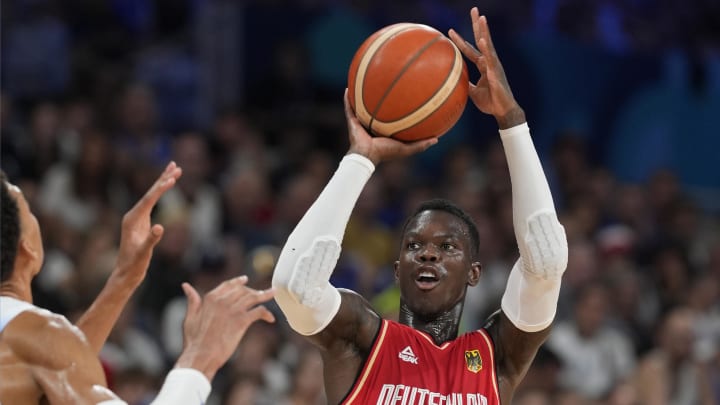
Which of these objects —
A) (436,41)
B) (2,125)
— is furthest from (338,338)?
(2,125)

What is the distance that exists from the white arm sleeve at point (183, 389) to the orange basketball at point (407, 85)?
111cm

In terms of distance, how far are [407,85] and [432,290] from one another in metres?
0.77

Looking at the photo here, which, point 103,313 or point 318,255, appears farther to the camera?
point 103,313

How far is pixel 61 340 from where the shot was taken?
3.83 meters

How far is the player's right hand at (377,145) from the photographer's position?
14.0 ft

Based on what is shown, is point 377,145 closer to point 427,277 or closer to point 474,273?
point 427,277

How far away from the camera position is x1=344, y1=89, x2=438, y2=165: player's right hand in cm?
426

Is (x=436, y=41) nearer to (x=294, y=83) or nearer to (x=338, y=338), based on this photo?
(x=338, y=338)

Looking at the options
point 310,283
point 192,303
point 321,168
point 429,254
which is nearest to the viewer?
point 192,303

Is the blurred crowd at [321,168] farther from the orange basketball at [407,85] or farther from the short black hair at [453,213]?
the orange basketball at [407,85]

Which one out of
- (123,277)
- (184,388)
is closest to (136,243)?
(123,277)

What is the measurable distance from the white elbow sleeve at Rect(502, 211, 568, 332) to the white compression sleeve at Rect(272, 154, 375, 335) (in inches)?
26.1

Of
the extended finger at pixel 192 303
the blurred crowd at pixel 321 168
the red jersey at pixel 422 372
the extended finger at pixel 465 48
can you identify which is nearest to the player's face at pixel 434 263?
the red jersey at pixel 422 372

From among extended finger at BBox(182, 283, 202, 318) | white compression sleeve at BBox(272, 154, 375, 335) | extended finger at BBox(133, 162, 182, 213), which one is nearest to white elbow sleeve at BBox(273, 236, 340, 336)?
white compression sleeve at BBox(272, 154, 375, 335)
